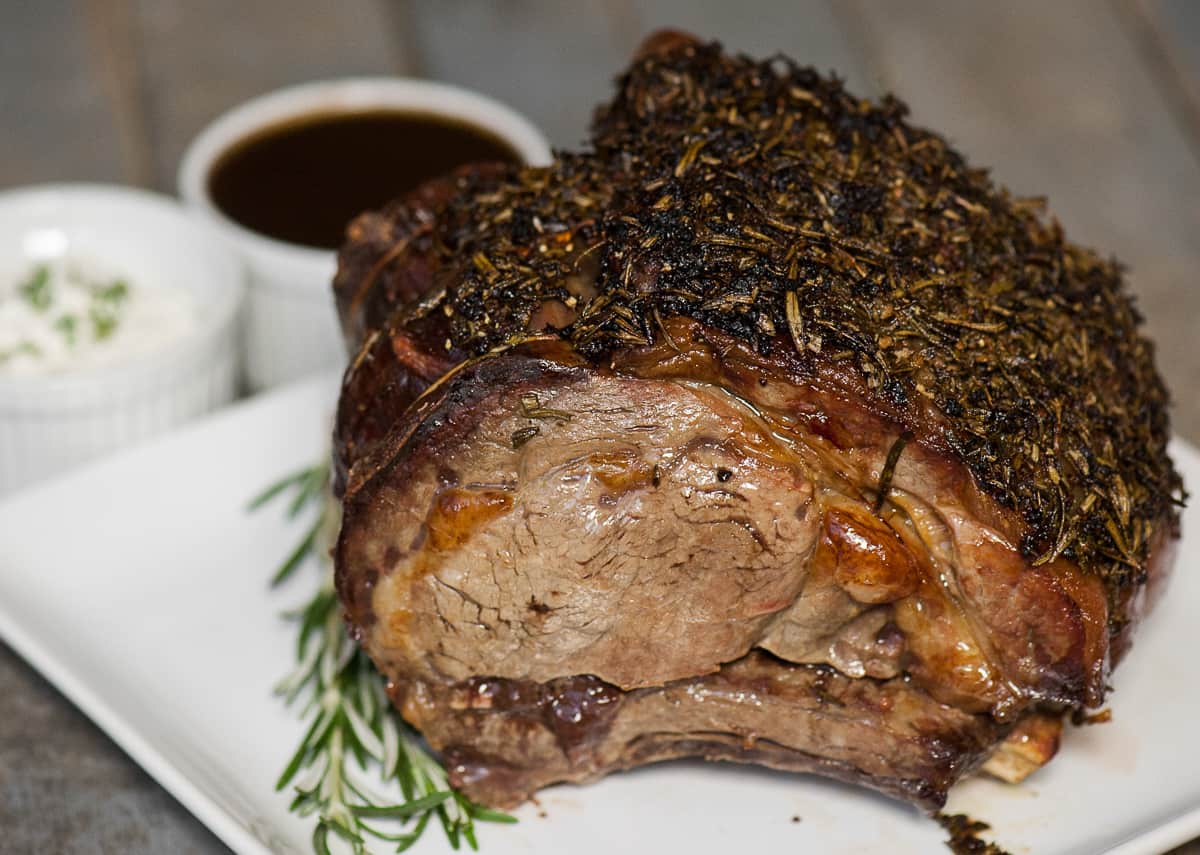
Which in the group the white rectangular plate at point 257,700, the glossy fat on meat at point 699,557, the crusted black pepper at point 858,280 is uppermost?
the crusted black pepper at point 858,280

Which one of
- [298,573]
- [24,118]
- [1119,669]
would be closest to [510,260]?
[298,573]

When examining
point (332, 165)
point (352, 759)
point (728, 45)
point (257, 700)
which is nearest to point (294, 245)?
point (332, 165)

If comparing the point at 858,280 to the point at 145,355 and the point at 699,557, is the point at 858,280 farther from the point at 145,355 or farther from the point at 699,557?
the point at 145,355

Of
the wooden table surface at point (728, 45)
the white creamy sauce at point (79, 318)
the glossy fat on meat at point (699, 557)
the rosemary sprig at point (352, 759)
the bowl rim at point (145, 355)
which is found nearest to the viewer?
the glossy fat on meat at point (699, 557)

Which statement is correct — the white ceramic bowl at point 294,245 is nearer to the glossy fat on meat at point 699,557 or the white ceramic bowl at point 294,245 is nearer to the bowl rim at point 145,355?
the bowl rim at point 145,355

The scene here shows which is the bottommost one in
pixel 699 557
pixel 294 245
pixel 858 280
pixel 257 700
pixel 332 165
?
pixel 257 700

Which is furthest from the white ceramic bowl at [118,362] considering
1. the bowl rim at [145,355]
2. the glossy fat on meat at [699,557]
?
the glossy fat on meat at [699,557]

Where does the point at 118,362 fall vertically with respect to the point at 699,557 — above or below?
below
